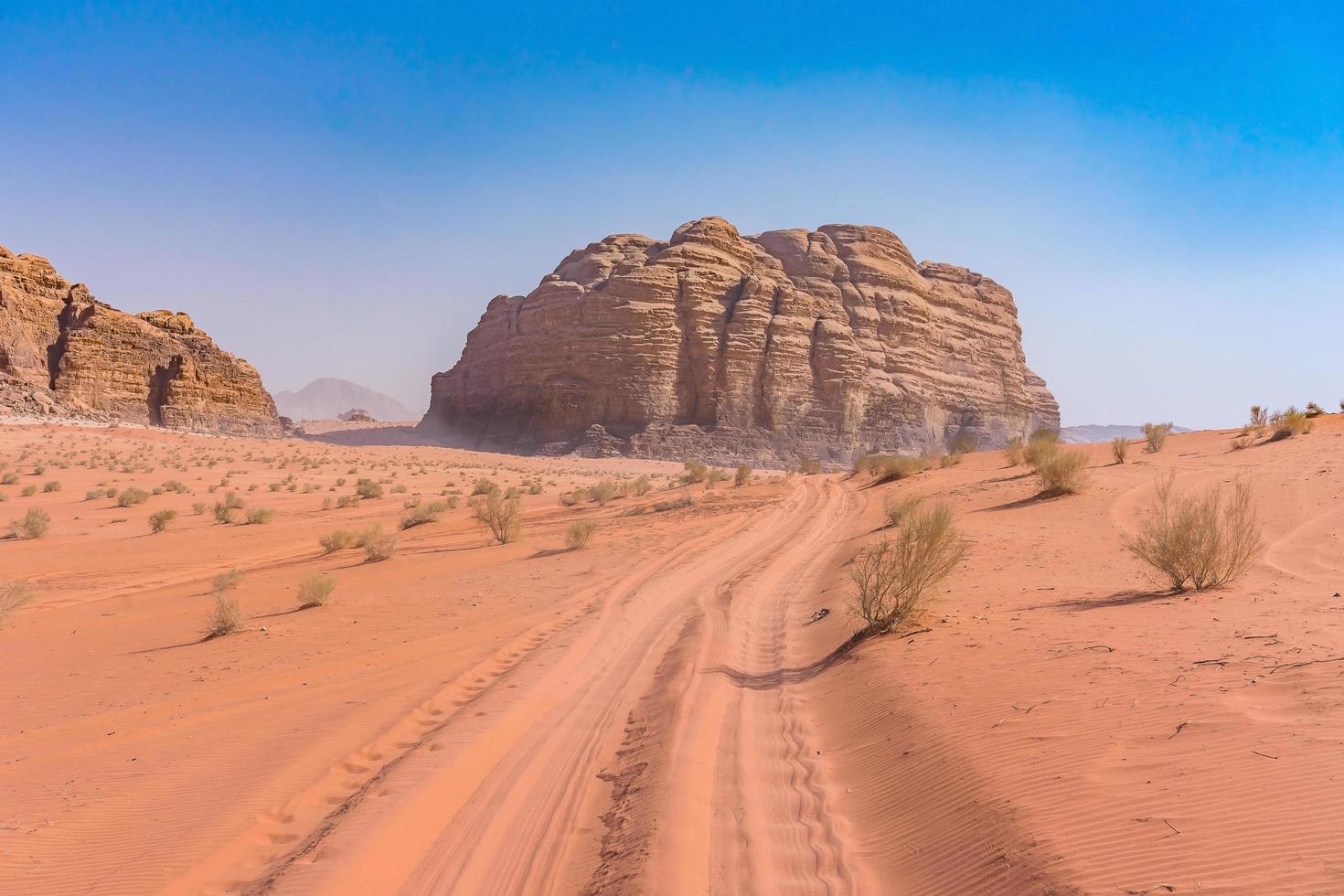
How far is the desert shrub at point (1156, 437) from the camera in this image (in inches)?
787

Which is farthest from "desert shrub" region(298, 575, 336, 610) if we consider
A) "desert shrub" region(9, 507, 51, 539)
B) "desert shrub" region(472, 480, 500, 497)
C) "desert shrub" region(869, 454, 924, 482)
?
"desert shrub" region(869, 454, 924, 482)

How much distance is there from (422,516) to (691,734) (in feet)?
45.3

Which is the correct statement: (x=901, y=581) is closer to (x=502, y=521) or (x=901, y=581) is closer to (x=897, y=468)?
(x=502, y=521)

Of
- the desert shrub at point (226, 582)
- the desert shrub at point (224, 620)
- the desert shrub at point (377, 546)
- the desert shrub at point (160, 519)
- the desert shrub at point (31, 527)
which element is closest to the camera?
the desert shrub at point (224, 620)

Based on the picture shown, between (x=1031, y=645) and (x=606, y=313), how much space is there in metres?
55.2

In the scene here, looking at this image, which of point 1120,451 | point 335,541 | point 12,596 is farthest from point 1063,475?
point 12,596

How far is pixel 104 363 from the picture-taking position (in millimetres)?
51375

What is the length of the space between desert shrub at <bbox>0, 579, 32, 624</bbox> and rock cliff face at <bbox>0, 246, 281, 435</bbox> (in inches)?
1782

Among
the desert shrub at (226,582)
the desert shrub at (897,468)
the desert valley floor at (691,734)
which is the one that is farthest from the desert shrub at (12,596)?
the desert shrub at (897,468)

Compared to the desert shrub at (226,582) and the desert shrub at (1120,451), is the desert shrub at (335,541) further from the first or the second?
the desert shrub at (1120,451)

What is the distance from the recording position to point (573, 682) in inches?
246

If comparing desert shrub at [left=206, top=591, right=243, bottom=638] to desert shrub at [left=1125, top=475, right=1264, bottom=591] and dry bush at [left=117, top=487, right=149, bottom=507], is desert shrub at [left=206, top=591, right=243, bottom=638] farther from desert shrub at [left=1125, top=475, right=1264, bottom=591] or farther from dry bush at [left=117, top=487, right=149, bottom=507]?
dry bush at [left=117, top=487, right=149, bottom=507]

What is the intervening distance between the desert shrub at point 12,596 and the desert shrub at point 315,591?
3355mm

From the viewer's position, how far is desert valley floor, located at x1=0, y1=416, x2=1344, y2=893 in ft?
10.7
